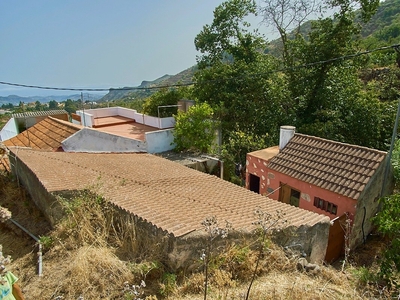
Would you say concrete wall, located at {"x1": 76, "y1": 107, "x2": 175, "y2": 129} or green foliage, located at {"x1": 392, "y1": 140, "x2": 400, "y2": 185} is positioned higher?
concrete wall, located at {"x1": 76, "y1": 107, "x2": 175, "y2": 129}

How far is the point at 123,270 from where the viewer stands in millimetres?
4367

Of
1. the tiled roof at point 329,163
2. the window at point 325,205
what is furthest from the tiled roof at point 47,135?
the window at point 325,205

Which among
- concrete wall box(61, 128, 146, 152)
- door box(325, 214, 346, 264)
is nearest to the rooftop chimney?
door box(325, 214, 346, 264)

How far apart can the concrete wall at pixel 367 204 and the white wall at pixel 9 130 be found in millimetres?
20317

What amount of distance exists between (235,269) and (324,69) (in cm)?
1775

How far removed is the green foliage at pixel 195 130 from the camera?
15.2 meters

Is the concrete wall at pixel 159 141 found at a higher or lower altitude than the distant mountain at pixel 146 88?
lower

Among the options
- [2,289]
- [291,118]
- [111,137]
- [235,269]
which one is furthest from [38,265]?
[291,118]

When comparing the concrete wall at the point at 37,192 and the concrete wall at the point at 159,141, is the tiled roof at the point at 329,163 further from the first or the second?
the concrete wall at the point at 37,192

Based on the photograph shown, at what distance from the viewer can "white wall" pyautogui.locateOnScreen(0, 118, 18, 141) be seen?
736 inches

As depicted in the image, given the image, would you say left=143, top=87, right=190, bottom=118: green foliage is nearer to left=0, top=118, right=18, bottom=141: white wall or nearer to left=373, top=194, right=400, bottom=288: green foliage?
left=0, top=118, right=18, bottom=141: white wall

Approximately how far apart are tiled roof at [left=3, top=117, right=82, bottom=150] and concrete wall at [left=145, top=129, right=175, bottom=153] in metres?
3.62

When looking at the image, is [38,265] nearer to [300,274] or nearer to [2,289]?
[2,289]

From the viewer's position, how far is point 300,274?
500 cm
